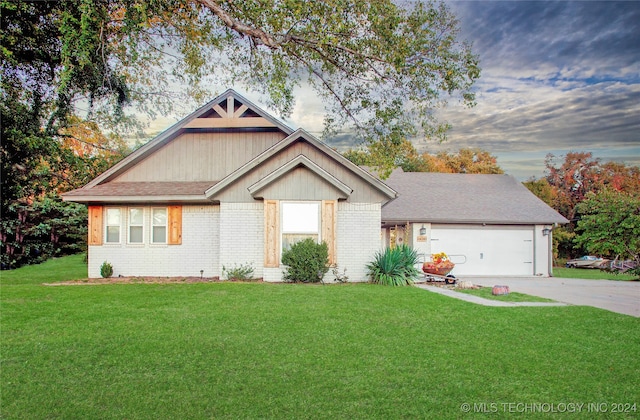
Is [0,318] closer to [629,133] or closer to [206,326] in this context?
[206,326]

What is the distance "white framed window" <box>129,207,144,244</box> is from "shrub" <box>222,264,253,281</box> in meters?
3.44

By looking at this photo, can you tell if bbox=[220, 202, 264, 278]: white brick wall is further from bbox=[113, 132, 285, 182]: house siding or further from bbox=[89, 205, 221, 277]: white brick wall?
bbox=[113, 132, 285, 182]: house siding

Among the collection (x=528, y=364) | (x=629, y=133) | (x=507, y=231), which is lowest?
(x=528, y=364)

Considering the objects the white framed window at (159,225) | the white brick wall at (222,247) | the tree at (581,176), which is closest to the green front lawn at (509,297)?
the white brick wall at (222,247)

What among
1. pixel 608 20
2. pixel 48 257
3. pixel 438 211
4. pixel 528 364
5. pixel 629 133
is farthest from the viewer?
pixel 48 257

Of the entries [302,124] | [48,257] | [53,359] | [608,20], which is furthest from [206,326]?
[48,257]

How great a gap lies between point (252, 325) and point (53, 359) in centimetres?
315

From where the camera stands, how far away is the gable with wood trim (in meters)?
15.7

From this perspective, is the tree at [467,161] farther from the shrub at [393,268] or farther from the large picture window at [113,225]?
the large picture window at [113,225]

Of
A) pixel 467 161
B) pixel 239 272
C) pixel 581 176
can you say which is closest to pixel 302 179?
pixel 239 272

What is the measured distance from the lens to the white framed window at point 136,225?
1712cm

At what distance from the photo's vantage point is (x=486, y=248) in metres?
22.0

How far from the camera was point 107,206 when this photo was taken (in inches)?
674

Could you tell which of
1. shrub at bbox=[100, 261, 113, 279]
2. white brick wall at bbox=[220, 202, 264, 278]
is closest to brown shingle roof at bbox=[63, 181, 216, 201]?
white brick wall at bbox=[220, 202, 264, 278]
